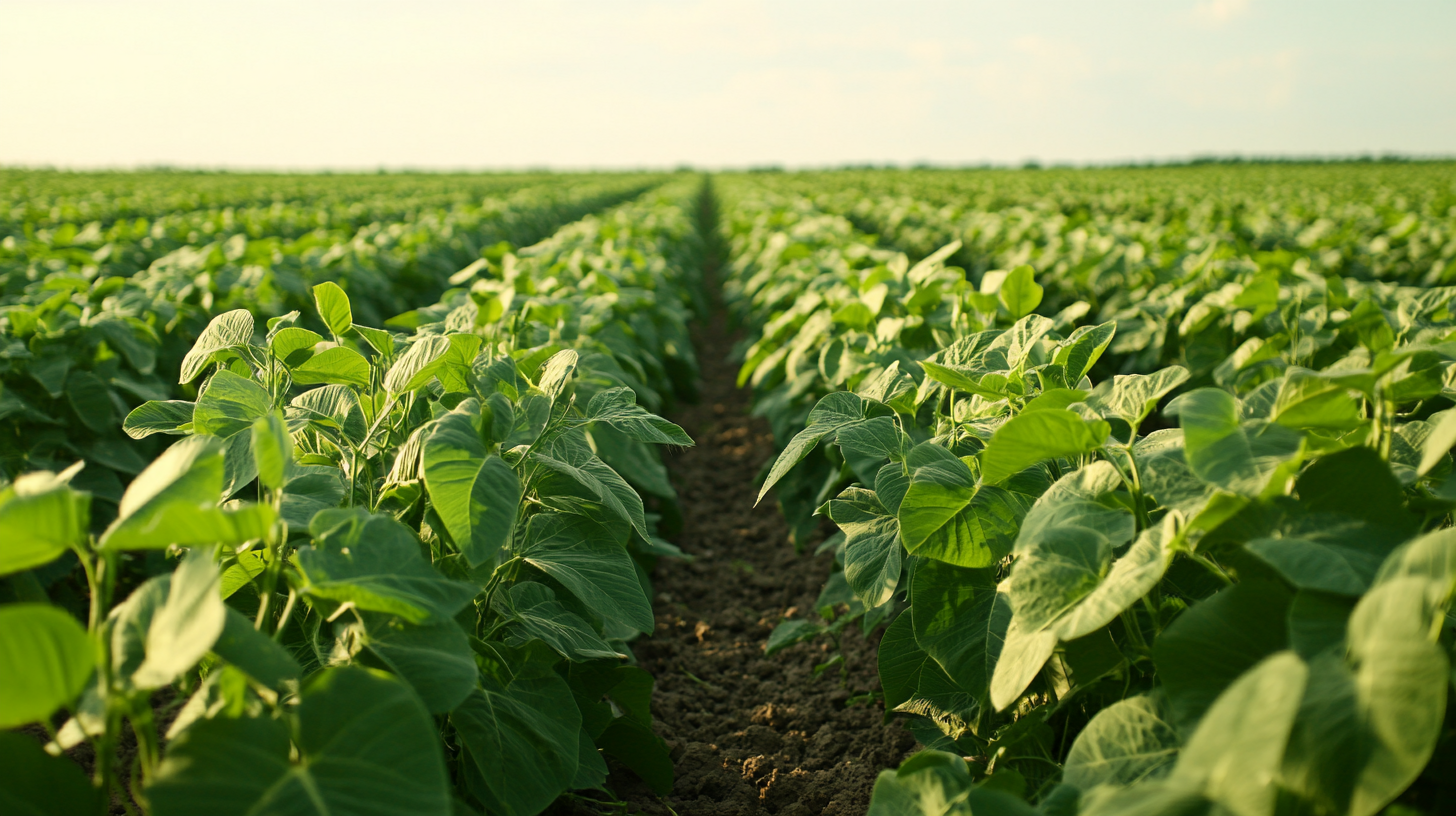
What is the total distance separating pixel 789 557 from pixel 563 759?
238 cm

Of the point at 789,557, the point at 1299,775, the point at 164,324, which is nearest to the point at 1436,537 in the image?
the point at 1299,775

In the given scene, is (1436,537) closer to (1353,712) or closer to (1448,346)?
(1353,712)

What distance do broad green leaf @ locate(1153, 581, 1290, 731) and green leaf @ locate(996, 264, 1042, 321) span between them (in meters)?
1.51

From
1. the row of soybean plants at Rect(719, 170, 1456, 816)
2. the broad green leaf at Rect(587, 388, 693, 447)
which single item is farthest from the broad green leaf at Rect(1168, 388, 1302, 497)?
the broad green leaf at Rect(587, 388, 693, 447)

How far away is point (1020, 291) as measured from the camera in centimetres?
243

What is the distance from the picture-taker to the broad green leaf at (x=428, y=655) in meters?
1.07

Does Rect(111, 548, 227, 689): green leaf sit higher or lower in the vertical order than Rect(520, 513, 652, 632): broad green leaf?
higher

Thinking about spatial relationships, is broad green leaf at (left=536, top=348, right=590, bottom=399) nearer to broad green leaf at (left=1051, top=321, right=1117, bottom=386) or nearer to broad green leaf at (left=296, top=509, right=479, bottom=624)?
broad green leaf at (left=296, top=509, right=479, bottom=624)

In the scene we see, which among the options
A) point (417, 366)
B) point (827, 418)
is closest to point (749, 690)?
point (827, 418)

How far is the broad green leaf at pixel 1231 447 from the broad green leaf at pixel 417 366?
3.70ft

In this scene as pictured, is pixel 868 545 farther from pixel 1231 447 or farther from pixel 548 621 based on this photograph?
pixel 1231 447

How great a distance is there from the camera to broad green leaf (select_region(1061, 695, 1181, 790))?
1.02 meters

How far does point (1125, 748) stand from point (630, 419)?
3.38 feet

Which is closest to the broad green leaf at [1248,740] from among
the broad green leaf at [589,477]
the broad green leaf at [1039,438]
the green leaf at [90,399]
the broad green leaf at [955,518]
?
the broad green leaf at [1039,438]
